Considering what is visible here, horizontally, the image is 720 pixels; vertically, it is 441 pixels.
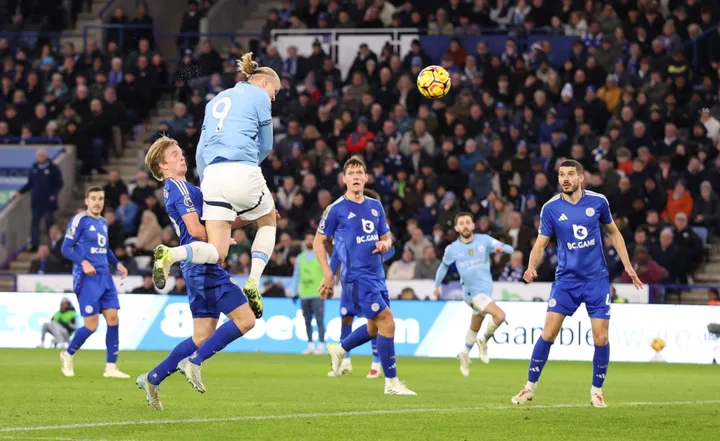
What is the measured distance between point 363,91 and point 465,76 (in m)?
2.43

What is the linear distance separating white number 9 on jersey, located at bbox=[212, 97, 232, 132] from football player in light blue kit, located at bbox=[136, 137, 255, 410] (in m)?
0.56

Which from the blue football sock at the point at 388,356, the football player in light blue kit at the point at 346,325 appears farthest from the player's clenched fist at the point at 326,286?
the football player in light blue kit at the point at 346,325

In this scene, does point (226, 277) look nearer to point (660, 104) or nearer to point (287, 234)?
point (287, 234)

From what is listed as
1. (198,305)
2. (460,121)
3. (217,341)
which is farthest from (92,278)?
(460,121)

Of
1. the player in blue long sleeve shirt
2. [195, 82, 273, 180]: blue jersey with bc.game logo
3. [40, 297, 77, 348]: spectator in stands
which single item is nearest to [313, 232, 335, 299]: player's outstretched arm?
the player in blue long sleeve shirt

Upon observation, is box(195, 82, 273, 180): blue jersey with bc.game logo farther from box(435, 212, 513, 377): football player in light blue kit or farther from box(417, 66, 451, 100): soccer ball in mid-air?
box(435, 212, 513, 377): football player in light blue kit

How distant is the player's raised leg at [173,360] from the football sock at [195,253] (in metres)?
0.58

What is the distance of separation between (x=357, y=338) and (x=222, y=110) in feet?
17.4

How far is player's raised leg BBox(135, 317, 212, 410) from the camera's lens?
9984mm

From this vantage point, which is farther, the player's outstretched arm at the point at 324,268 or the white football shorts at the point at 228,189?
the player's outstretched arm at the point at 324,268

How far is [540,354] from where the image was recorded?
470 inches

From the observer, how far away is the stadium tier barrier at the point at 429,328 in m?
21.5

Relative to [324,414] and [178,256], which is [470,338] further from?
[178,256]

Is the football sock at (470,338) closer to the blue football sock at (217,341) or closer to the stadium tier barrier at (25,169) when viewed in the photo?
the blue football sock at (217,341)
